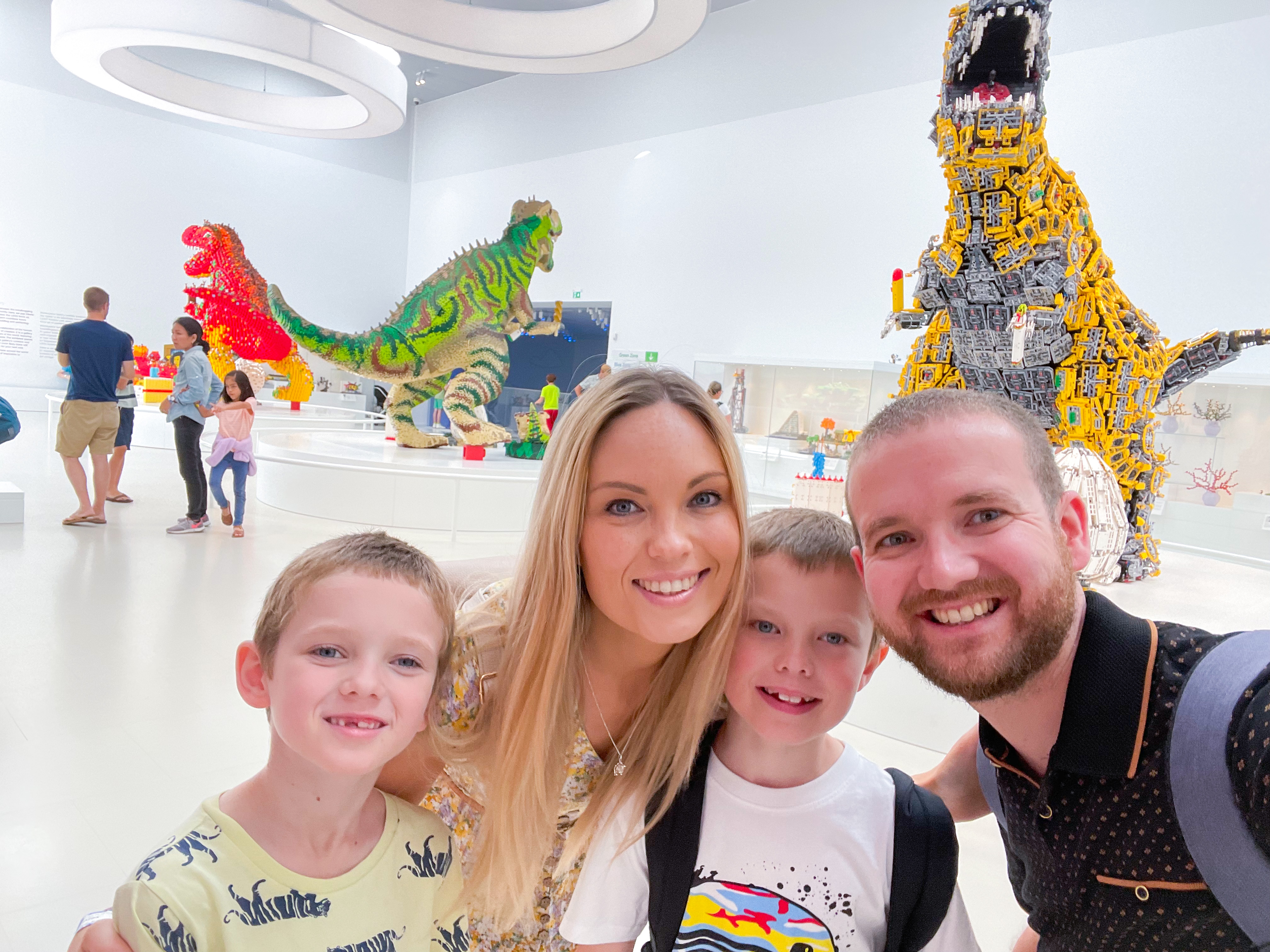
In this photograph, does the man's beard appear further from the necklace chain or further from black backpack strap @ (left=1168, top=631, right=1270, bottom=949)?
the necklace chain

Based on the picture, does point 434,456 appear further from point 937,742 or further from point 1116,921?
point 1116,921

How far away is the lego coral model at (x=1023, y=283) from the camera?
10.2 feet

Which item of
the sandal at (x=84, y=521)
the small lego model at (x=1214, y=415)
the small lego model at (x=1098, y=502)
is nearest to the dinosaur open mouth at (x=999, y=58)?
the small lego model at (x=1098, y=502)

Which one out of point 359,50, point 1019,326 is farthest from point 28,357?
point 1019,326

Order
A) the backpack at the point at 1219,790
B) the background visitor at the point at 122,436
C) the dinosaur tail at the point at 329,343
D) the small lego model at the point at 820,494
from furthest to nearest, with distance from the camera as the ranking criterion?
1. the dinosaur tail at the point at 329,343
2. the background visitor at the point at 122,436
3. the small lego model at the point at 820,494
4. the backpack at the point at 1219,790

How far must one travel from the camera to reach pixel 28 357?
15.2 m

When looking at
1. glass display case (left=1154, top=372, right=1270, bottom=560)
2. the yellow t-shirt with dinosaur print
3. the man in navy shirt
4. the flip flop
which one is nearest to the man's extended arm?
the yellow t-shirt with dinosaur print

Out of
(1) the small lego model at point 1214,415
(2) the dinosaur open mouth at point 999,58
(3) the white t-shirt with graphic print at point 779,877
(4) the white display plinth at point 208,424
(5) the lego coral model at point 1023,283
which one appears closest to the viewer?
(3) the white t-shirt with graphic print at point 779,877

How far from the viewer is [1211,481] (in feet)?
24.2

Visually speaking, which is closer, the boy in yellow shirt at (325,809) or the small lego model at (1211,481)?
the boy in yellow shirt at (325,809)

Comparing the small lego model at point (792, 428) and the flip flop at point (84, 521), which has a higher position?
the small lego model at point (792, 428)

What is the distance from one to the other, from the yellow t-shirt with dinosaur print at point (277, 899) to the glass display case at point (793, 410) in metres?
6.36

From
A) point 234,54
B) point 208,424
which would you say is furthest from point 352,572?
point 208,424

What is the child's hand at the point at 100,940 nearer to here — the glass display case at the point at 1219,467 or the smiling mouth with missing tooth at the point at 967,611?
the smiling mouth with missing tooth at the point at 967,611
